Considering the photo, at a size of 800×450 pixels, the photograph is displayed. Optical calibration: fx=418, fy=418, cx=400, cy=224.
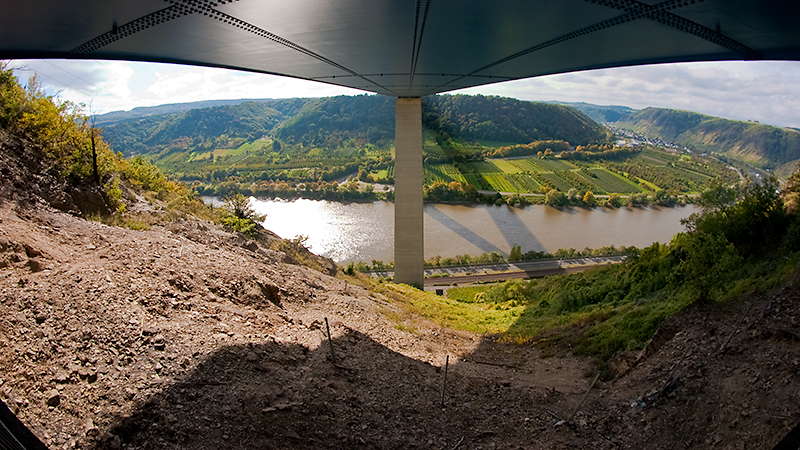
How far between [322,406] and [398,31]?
5.84 m

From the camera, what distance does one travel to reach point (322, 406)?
443cm

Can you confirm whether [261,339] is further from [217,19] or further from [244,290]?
[217,19]

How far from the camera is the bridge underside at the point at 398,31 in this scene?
478 centimetres

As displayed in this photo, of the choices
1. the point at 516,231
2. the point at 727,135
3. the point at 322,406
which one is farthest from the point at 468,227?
the point at 727,135

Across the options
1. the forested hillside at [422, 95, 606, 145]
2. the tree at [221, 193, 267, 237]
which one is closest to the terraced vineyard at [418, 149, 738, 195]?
the forested hillside at [422, 95, 606, 145]

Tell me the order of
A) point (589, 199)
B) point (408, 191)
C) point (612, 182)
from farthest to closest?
point (612, 182) < point (589, 199) < point (408, 191)

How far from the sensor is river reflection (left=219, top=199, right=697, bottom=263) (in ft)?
111

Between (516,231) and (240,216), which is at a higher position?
(240,216)

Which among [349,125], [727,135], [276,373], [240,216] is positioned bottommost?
[276,373]

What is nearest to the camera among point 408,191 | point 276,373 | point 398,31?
point 276,373

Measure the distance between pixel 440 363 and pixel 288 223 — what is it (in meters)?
34.9

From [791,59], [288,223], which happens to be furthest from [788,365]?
[288,223]

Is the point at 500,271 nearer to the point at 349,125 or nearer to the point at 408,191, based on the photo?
the point at 408,191

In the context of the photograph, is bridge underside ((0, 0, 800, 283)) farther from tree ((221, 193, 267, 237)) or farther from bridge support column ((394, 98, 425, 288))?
bridge support column ((394, 98, 425, 288))
